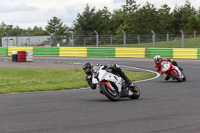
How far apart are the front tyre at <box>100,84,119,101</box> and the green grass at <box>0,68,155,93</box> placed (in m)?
3.77

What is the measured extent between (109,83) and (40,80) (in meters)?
6.91

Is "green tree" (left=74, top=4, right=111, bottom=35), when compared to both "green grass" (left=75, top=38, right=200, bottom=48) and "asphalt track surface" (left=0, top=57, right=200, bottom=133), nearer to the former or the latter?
"green grass" (left=75, top=38, right=200, bottom=48)

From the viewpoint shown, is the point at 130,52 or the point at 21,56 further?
the point at 130,52

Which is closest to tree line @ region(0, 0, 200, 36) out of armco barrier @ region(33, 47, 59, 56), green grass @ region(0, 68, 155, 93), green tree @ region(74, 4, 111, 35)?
green tree @ region(74, 4, 111, 35)

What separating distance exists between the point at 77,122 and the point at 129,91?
345 cm

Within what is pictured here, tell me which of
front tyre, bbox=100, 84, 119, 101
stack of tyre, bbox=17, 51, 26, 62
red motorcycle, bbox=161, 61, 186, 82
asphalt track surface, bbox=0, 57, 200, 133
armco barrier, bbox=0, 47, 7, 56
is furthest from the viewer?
armco barrier, bbox=0, 47, 7, 56

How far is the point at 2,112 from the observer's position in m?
7.18

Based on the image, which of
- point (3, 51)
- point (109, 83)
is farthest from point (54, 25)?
point (109, 83)

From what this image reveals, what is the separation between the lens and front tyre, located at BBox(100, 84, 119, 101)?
872 cm

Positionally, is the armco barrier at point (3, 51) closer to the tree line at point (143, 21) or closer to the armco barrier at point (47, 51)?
the armco barrier at point (47, 51)

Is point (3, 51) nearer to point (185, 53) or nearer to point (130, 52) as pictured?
point (130, 52)

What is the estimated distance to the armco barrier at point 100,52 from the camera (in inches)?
1231

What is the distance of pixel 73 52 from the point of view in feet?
106

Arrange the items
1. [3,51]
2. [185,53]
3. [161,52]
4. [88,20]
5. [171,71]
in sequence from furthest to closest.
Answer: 1. [88,20]
2. [3,51]
3. [161,52]
4. [185,53]
5. [171,71]
